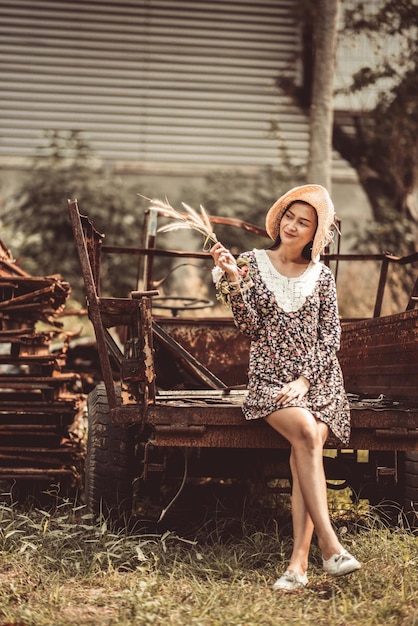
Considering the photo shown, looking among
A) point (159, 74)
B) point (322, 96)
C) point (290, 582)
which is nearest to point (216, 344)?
point (290, 582)

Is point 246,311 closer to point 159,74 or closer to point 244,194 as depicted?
point 244,194

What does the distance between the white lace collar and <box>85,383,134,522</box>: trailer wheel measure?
1.09 meters

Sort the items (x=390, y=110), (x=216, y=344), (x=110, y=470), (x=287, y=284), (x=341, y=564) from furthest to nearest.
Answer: (x=390, y=110)
(x=216, y=344)
(x=110, y=470)
(x=287, y=284)
(x=341, y=564)

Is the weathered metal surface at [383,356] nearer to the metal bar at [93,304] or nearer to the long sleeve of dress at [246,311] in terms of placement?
the long sleeve of dress at [246,311]

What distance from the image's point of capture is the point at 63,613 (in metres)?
3.36

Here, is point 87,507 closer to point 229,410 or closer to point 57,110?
point 229,410

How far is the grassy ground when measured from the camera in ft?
10.9

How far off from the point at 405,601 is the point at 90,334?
22.9ft

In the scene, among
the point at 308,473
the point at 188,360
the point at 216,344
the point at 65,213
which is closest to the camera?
the point at 308,473

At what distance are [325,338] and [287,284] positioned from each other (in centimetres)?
32

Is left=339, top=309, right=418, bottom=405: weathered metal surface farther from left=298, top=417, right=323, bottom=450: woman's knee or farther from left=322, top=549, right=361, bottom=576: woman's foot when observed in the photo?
left=322, top=549, right=361, bottom=576: woman's foot

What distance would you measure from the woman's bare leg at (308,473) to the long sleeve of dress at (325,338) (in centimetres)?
25

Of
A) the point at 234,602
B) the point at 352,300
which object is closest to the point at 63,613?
the point at 234,602

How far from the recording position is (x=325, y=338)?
13.8 feet
